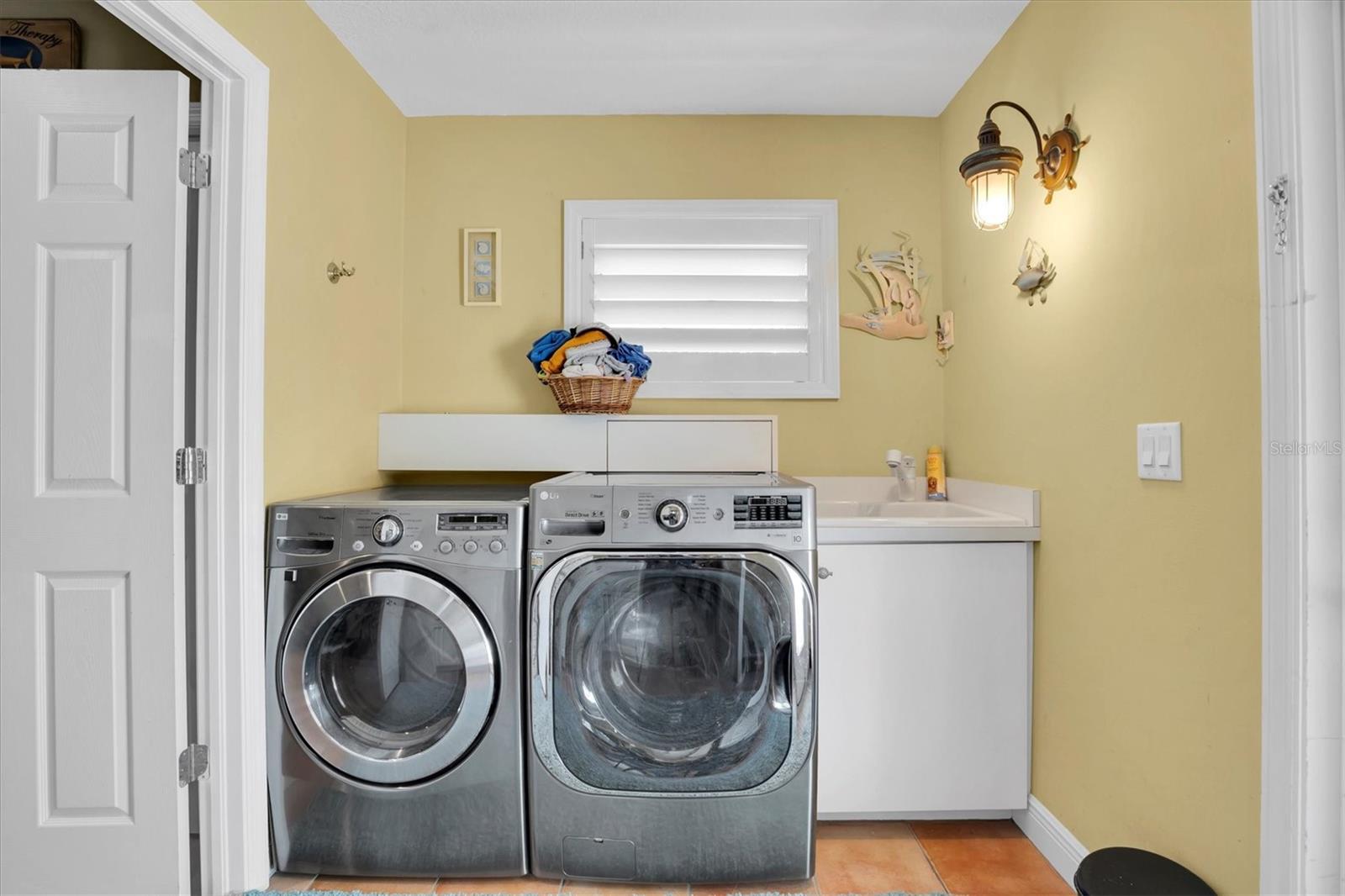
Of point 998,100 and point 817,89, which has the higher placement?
point 817,89

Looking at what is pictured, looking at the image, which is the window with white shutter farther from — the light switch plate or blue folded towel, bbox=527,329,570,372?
the light switch plate

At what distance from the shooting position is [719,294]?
9.44 feet

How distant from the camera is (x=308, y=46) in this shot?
2.18 meters

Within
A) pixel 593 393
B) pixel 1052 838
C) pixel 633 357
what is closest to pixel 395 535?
pixel 593 393

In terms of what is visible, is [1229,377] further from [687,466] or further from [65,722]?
[65,722]

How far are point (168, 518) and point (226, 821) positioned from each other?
0.75 meters

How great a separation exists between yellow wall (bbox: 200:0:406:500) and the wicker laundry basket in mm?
659

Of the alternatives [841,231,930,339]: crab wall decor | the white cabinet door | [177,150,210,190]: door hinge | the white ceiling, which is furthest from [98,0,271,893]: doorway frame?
Answer: [841,231,930,339]: crab wall decor

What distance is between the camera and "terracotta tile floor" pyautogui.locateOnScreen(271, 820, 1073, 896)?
190cm

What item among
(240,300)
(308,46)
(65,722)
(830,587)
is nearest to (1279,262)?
(830,587)

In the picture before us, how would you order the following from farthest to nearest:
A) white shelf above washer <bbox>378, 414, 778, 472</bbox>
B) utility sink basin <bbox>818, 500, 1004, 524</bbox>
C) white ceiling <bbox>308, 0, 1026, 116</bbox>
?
1. white shelf above washer <bbox>378, 414, 778, 472</bbox>
2. utility sink basin <bbox>818, 500, 1004, 524</bbox>
3. white ceiling <bbox>308, 0, 1026, 116</bbox>

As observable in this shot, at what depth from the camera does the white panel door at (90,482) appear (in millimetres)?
1738

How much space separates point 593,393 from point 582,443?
0.60 ft

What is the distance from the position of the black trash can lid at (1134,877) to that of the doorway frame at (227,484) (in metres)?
1.88
